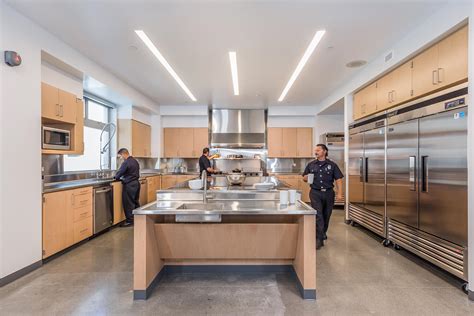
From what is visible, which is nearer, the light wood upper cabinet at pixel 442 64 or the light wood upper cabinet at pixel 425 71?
the light wood upper cabinet at pixel 442 64

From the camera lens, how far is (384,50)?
3.76m

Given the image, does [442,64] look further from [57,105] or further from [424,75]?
[57,105]

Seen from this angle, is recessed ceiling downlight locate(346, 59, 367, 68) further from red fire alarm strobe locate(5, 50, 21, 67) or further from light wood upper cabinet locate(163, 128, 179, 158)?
light wood upper cabinet locate(163, 128, 179, 158)

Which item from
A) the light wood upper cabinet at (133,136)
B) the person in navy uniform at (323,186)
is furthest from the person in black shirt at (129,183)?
the person in navy uniform at (323,186)

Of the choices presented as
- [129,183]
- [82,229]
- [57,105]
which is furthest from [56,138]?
[129,183]

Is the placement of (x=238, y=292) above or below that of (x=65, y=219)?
below

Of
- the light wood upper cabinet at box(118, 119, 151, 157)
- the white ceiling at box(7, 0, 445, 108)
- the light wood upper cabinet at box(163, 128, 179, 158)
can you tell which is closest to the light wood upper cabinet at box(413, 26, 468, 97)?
the white ceiling at box(7, 0, 445, 108)

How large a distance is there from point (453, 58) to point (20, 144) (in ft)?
15.6

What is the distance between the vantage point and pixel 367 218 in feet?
14.5

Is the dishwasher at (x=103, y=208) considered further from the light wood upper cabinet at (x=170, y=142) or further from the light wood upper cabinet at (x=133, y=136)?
the light wood upper cabinet at (x=170, y=142)

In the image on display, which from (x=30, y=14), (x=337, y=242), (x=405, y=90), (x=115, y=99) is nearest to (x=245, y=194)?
(x=337, y=242)

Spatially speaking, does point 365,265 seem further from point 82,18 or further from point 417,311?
point 82,18

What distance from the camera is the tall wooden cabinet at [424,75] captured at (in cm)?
258

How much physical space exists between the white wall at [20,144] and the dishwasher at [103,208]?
1164mm
